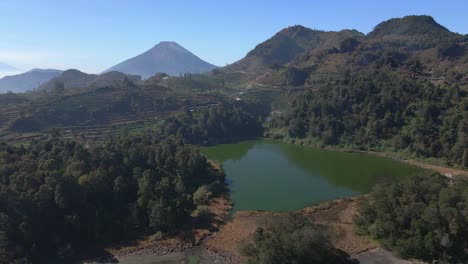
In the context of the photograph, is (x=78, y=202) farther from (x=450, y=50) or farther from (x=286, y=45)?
(x=286, y=45)

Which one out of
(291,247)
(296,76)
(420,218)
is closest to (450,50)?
(296,76)

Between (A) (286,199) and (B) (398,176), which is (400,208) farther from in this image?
(B) (398,176)

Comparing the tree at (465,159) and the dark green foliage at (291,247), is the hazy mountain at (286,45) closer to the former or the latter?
the tree at (465,159)

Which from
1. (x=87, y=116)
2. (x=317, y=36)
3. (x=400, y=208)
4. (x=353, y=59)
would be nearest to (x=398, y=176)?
(x=400, y=208)

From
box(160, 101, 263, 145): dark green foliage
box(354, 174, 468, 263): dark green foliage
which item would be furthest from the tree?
box(160, 101, 263, 145): dark green foliage

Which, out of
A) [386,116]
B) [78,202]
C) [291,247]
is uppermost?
[386,116]

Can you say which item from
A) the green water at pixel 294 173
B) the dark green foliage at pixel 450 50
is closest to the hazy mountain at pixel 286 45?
the dark green foliage at pixel 450 50
